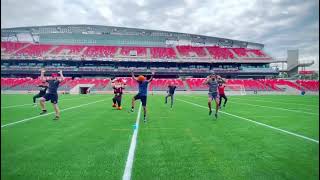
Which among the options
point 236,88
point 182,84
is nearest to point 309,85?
point 236,88

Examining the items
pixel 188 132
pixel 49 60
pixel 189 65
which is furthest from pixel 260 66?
pixel 188 132

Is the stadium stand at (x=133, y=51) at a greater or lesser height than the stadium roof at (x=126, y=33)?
lesser

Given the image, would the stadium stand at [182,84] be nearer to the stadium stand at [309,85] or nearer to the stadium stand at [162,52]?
the stadium stand at [309,85]

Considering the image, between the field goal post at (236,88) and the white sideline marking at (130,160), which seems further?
the field goal post at (236,88)

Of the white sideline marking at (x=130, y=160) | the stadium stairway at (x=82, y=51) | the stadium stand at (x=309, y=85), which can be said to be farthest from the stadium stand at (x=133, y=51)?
the white sideline marking at (x=130, y=160)

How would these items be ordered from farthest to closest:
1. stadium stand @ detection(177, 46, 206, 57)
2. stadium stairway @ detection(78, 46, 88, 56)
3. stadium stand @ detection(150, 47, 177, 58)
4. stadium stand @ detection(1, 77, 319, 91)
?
stadium stand @ detection(177, 46, 206, 57) → stadium stand @ detection(150, 47, 177, 58) → stadium stairway @ detection(78, 46, 88, 56) → stadium stand @ detection(1, 77, 319, 91)

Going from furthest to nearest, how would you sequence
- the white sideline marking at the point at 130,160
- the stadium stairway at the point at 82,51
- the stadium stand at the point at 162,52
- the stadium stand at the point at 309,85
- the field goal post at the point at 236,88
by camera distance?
the stadium stand at the point at 162,52
the stadium stairway at the point at 82,51
the stadium stand at the point at 309,85
the field goal post at the point at 236,88
the white sideline marking at the point at 130,160

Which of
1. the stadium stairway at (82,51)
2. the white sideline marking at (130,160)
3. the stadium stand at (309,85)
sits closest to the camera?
the white sideline marking at (130,160)

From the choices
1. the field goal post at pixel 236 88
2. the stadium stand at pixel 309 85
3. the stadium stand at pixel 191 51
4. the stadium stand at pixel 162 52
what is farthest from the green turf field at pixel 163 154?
the stadium stand at pixel 191 51

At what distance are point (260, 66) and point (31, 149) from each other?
80.0 meters

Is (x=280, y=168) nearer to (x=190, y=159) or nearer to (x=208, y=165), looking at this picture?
(x=208, y=165)

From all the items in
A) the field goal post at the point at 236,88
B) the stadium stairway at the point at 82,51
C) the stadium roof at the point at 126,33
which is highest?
the stadium roof at the point at 126,33

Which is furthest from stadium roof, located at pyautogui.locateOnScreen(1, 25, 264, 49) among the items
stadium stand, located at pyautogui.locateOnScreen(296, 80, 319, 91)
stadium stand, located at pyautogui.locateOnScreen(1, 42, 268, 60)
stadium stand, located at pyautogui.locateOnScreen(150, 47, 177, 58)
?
stadium stand, located at pyautogui.locateOnScreen(296, 80, 319, 91)

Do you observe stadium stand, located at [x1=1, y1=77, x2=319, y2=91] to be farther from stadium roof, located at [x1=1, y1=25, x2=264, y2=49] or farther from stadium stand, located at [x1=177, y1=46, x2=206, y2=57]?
stadium roof, located at [x1=1, y1=25, x2=264, y2=49]
